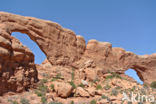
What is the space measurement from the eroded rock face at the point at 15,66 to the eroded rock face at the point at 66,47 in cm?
97

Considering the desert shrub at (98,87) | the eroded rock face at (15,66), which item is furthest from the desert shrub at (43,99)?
the desert shrub at (98,87)

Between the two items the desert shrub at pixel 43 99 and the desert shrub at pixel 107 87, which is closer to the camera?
the desert shrub at pixel 43 99

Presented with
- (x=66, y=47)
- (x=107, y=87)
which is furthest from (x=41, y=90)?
(x=66, y=47)

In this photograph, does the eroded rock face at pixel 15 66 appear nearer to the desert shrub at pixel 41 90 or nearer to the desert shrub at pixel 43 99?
the desert shrub at pixel 41 90

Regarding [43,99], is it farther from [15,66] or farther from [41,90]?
[15,66]

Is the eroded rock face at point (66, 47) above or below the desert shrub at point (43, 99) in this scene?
above

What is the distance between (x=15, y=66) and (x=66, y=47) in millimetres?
7981

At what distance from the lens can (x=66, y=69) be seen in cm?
1812

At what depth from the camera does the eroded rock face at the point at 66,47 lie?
659 inches

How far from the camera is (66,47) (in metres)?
19.4

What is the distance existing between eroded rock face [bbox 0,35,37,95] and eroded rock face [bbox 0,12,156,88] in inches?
38.2

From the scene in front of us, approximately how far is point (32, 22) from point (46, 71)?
5061 millimetres

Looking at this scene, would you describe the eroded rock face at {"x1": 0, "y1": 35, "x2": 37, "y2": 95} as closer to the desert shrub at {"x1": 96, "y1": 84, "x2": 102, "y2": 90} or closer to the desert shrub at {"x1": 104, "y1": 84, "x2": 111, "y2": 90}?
the desert shrub at {"x1": 96, "y1": 84, "x2": 102, "y2": 90}

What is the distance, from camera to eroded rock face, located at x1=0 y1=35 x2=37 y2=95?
36.9ft
